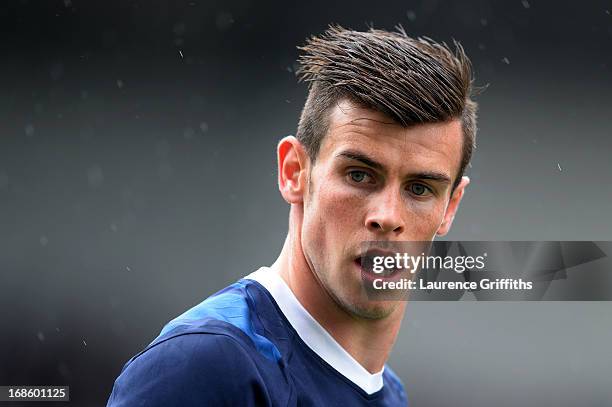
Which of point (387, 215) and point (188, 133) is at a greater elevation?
point (188, 133)

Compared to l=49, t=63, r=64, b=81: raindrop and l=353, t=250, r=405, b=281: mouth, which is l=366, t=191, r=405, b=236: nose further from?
l=49, t=63, r=64, b=81: raindrop

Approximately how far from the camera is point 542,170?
6902 millimetres

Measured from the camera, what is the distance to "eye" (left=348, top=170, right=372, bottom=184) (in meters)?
1.85

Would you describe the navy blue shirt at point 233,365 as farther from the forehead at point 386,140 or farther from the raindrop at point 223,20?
the raindrop at point 223,20

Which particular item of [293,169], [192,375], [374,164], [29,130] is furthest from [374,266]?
A: [29,130]

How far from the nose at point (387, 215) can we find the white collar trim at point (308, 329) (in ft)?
0.89

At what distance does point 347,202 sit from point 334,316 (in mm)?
298

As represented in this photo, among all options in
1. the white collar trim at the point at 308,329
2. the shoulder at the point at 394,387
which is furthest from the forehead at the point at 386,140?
the shoulder at the point at 394,387

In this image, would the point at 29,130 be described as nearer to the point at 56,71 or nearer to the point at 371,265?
the point at 56,71

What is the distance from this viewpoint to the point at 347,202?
1.84 m

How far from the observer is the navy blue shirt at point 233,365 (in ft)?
5.11

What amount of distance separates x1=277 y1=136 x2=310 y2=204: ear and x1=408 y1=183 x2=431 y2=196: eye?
9.9 inches

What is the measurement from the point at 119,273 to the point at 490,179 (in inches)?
124


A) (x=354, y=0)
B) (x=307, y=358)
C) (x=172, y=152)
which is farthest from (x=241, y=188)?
(x=307, y=358)
